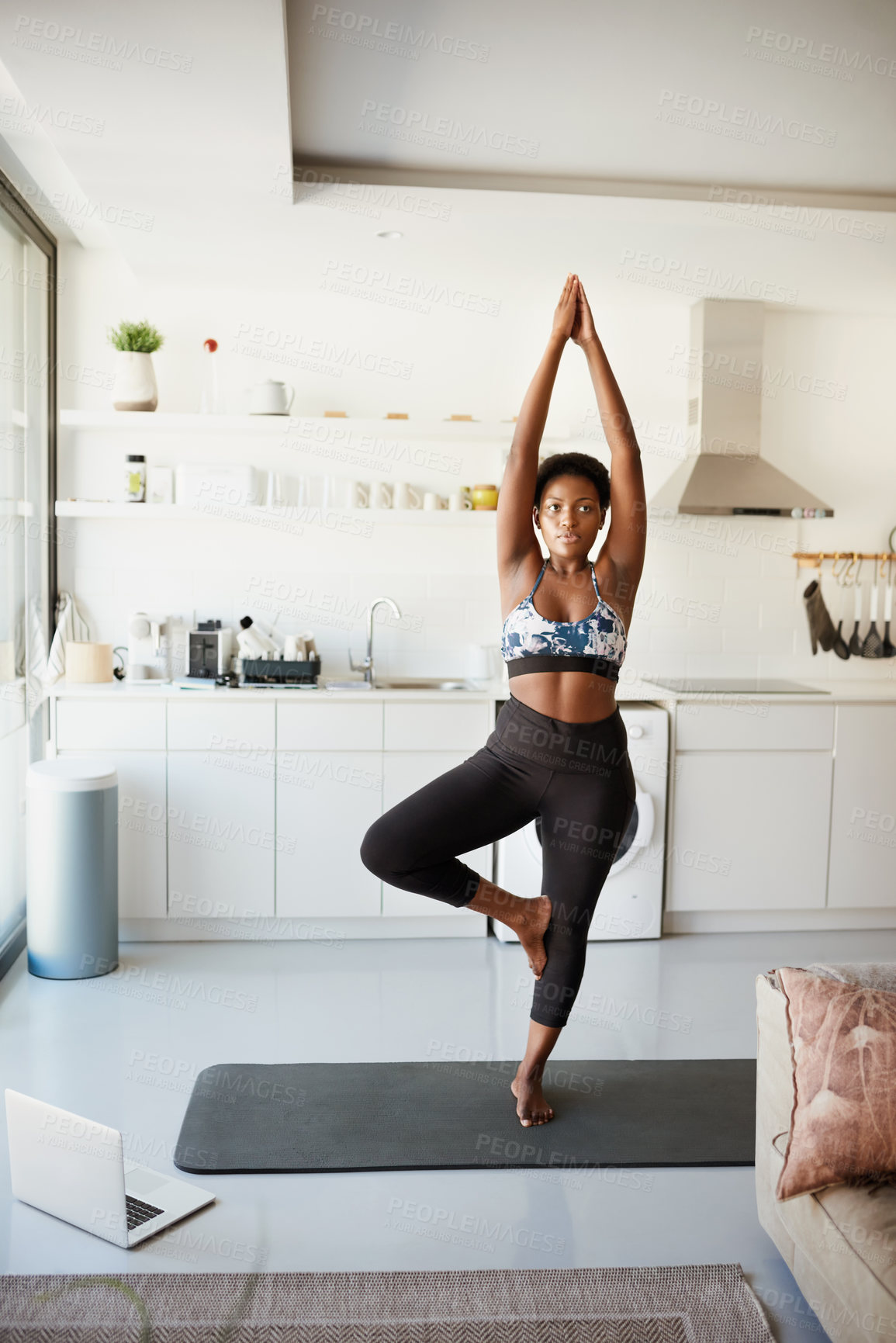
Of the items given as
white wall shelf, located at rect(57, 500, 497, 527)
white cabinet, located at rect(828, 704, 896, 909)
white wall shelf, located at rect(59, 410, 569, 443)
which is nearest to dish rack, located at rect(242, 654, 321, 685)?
white wall shelf, located at rect(57, 500, 497, 527)

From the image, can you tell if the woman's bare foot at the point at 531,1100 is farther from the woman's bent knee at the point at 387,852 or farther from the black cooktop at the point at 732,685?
the black cooktop at the point at 732,685

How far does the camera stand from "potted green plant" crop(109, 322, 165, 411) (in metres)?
4.35

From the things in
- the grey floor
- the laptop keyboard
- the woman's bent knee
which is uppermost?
the woman's bent knee

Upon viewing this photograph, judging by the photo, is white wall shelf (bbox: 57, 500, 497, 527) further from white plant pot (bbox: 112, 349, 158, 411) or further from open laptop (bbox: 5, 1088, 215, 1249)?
open laptop (bbox: 5, 1088, 215, 1249)

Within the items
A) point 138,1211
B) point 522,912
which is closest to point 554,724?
point 522,912

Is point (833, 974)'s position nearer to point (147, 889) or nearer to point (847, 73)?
point (847, 73)

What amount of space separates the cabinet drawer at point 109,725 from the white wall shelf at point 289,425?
1.13m

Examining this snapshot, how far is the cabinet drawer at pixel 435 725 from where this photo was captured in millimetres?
4168

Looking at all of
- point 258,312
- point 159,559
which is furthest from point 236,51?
point 159,559

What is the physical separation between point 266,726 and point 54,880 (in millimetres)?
921

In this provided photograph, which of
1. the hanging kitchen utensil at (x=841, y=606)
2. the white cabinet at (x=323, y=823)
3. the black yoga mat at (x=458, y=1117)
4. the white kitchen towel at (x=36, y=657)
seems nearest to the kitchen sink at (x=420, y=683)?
the white cabinet at (x=323, y=823)

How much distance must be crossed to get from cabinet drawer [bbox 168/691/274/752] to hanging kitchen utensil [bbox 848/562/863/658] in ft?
8.62

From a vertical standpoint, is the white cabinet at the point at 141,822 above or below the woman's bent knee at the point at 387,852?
below

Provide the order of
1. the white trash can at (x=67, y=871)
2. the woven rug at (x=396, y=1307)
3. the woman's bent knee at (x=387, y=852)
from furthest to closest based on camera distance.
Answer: the white trash can at (x=67, y=871), the woman's bent knee at (x=387, y=852), the woven rug at (x=396, y=1307)
